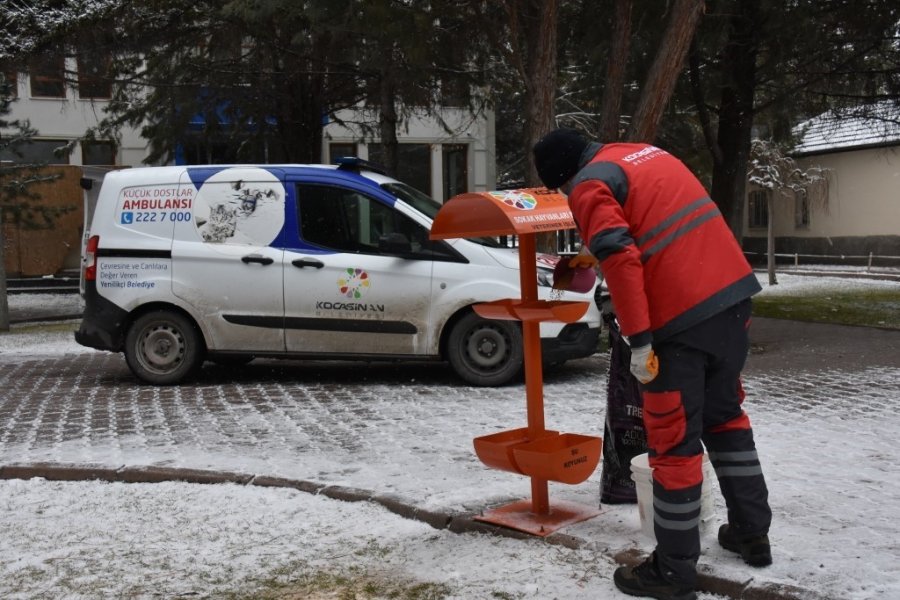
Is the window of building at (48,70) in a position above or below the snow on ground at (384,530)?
above

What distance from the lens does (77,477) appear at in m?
6.34

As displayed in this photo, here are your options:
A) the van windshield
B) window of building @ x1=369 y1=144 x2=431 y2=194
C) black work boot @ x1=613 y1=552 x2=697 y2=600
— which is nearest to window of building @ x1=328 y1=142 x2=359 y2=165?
window of building @ x1=369 y1=144 x2=431 y2=194

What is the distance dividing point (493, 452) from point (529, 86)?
23.6 ft

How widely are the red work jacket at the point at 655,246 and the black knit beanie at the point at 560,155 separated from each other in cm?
16

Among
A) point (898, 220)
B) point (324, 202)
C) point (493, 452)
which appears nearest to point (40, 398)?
point (324, 202)

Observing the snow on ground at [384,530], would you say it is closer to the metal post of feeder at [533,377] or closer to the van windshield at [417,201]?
the metal post of feeder at [533,377]

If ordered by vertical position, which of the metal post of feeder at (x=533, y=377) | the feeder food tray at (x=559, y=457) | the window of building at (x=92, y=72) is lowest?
the feeder food tray at (x=559, y=457)

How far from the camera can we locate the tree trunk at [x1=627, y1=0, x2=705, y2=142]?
35.2 feet

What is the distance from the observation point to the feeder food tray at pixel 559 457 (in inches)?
188

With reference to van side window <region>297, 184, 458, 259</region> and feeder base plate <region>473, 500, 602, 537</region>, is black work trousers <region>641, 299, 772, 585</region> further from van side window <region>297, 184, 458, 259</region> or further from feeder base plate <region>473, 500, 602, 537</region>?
van side window <region>297, 184, 458, 259</region>

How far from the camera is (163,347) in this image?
9867 mm

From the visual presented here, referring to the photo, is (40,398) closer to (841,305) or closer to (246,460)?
(246,460)

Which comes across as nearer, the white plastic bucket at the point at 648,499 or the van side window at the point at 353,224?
the white plastic bucket at the point at 648,499

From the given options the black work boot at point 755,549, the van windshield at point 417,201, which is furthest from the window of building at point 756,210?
the black work boot at point 755,549
